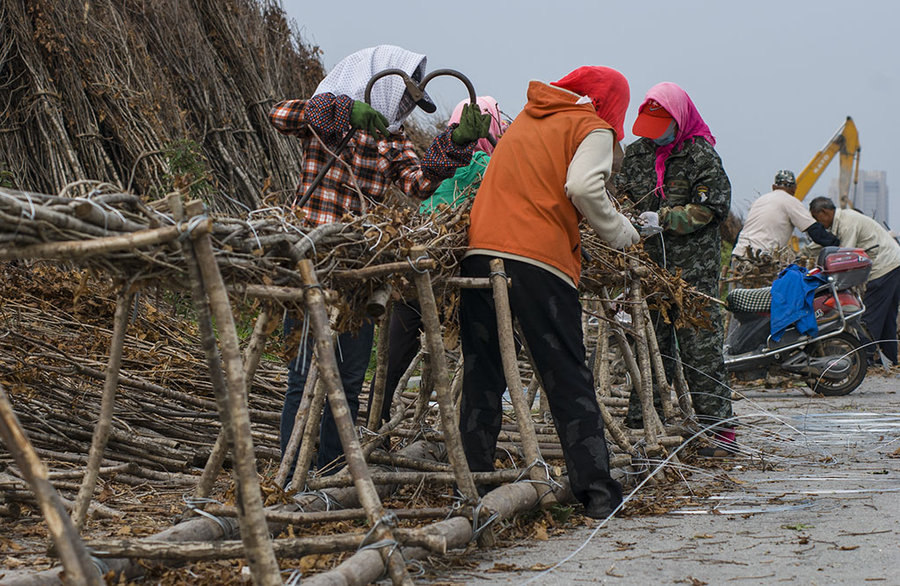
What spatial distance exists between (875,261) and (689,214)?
550 cm

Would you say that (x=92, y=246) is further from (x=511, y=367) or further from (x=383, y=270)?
(x=511, y=367)

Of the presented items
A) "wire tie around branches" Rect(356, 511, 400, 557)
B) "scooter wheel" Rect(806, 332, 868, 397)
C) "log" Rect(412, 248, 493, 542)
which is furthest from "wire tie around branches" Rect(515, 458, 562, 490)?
"scooter wheel" Rect(806, 332, 868, 397)

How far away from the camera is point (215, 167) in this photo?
8.52 m

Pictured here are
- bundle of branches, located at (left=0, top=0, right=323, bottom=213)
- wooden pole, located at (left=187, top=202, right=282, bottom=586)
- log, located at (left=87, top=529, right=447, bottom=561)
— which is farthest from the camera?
bundle of branches, located at (left=0, top=0, right=323, bottom=213)

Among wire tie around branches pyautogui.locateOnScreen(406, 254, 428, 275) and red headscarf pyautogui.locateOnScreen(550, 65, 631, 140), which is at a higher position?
red headscarf pyautogui.locateOnScreen(550, 65, 631, 140)

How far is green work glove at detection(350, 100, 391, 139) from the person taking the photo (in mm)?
3773

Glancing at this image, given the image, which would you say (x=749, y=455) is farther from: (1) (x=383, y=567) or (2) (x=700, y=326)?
(1) (x=383, y=567)

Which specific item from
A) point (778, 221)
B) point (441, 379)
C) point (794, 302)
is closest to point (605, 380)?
point (441, 379)

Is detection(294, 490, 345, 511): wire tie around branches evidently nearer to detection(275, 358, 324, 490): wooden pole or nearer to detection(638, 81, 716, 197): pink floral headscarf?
detection(275, 358, 324, 490): wooden pole

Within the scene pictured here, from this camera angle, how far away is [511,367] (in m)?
3.30

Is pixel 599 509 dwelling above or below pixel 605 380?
below

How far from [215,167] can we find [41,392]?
4.49m

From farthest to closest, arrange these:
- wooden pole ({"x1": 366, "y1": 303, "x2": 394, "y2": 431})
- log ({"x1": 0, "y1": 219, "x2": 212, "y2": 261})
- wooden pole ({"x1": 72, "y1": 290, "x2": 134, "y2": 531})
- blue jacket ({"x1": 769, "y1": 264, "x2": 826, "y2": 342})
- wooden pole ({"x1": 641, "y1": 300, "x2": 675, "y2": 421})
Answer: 1. blue jacket ({"x1": 769, "y1": 264, "x2": 826, "y2": 342})
2. wooden pole ({"x1": 641, "y1": 300, "x2": 675, "y2": 421})
3. wooden pole ({"x1": 366, "y1": 303, "x2": 394, "y2": 431})
4. wooden pole ({"x1": 72, "y1": 290, "x2": 134, "y2": 531})
5. log ({"x1": 0, "y1": 219, "x2": 212, "y2": 261})

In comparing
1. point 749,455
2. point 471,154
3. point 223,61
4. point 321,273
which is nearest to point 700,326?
point 749,455
